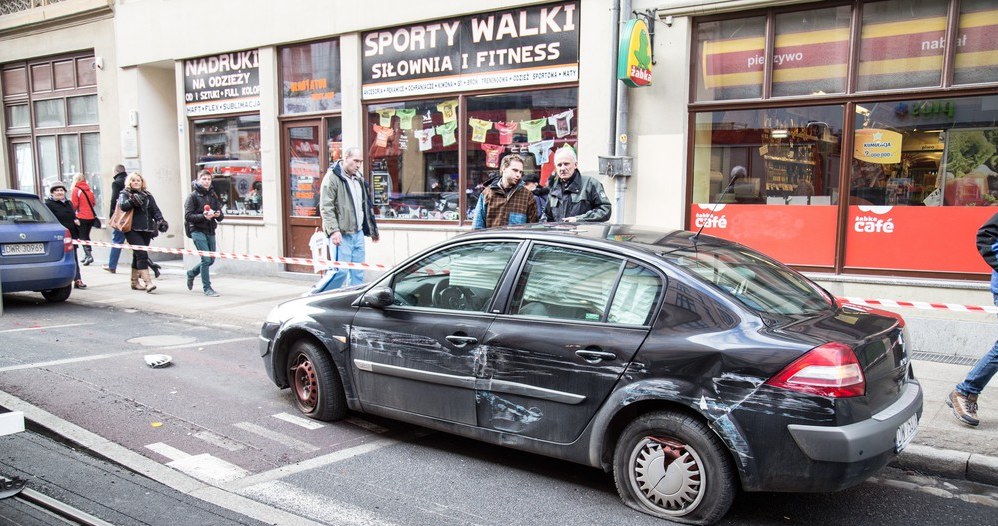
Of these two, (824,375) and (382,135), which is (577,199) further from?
(382,135)

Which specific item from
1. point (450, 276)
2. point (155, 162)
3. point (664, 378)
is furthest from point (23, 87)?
point (664, 378)

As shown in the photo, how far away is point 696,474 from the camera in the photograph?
351 cm

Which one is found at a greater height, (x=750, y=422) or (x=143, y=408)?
(x=750, y=422)

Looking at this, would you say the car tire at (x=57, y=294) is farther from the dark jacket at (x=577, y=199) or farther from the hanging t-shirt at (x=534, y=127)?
the dark jacket at (x=577, y=199)

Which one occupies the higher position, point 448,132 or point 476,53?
point 476,53

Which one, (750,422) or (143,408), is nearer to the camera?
(750,422)

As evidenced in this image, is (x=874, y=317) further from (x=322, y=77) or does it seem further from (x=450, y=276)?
(x=322, y=77)

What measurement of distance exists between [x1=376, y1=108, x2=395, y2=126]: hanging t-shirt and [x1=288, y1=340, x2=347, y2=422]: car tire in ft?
22.4

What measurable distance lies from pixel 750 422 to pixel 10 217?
9.91 m

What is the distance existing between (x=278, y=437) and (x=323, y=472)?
745 millimetres

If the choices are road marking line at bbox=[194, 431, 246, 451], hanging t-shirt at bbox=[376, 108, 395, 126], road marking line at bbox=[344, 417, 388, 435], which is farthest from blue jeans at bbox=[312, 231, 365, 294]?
road marking line at bbox=[194, 431, 246, 451]

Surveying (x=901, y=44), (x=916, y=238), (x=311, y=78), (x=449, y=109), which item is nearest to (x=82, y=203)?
(x=311, y=78)

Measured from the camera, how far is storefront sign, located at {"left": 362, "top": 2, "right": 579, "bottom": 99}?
960 centimetres

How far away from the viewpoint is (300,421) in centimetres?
518
